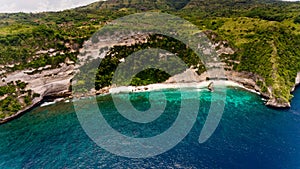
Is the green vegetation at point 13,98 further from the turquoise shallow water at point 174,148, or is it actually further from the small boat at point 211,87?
the small boat at point 211,87

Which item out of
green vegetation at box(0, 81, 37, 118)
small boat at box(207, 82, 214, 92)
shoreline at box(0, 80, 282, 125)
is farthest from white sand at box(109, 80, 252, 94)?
green vegetation at box(0, 81, 37, 118)

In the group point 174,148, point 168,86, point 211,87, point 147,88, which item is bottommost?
point 174,148

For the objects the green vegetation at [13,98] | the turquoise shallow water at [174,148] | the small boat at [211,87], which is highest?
the green vegetation at [13,98]

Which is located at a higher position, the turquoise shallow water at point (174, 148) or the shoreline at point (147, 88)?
the shoreline at point (147, 88)

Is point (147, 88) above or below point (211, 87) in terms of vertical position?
above

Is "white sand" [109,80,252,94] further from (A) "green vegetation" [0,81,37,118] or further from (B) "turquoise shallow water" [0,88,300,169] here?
(A) "green vegetation" [0,81,37,118]

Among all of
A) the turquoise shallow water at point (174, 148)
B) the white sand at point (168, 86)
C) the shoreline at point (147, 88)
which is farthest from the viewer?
the white sand at point (168, 86)

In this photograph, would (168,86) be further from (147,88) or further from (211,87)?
(211,87)

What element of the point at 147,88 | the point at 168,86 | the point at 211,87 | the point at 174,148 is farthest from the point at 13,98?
the point at 211,87

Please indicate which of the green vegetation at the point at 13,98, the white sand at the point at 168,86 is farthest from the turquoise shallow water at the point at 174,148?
the white sand at the point at 168,86
